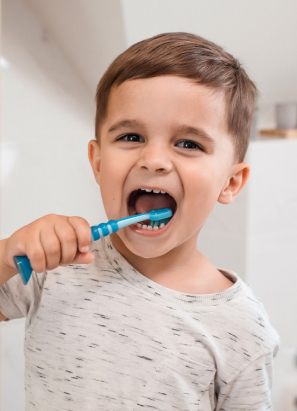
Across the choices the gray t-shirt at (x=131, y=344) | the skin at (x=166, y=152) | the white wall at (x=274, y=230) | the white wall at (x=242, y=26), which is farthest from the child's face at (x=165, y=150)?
the white wall at (x=274, y=230)

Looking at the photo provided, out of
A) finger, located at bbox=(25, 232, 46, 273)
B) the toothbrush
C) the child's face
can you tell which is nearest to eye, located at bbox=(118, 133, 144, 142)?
the child's face

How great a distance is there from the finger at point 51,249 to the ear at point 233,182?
315 millimetres

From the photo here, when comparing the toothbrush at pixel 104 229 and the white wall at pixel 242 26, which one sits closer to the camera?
the toothbrush at pixel 104 229

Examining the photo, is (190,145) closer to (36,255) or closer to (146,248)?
(146,248)

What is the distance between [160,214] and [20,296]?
26 cm

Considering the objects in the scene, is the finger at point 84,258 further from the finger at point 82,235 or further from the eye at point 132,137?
the eye at point 132,137

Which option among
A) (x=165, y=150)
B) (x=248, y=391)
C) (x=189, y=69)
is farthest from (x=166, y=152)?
(x=248, y=391)

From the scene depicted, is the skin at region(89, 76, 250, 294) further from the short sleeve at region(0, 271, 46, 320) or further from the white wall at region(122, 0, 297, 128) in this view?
the white wall at region(122, 0, 297, 128)

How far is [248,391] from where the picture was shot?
2.10 feet

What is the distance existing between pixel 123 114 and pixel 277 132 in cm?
77

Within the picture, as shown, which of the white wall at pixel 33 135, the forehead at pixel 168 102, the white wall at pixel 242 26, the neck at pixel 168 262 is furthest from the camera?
the white wall at pixel 33 135

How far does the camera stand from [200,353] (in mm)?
628

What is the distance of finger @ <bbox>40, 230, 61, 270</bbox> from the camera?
488mm

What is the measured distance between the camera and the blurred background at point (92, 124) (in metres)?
0.97
